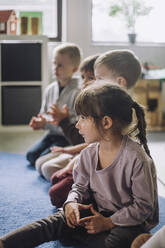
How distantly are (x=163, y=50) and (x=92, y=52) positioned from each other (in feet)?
2.28

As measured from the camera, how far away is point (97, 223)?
3.15ft

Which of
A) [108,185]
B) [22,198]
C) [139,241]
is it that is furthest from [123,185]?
[22,198]

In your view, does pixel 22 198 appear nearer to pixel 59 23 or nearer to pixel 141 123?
pixel 141 123

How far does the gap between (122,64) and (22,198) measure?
694 mm

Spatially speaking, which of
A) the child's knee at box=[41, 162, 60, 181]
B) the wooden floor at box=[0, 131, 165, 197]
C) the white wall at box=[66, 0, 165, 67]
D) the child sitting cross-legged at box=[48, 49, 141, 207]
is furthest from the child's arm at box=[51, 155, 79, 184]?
the white wall at box=[66, 0, 165, 67]

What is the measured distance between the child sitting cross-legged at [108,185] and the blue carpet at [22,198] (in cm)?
15

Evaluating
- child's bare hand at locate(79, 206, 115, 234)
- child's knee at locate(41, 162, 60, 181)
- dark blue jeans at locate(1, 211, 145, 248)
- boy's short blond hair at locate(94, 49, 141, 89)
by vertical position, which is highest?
boy's short blond hair at locate(94, 49, 141, 89)

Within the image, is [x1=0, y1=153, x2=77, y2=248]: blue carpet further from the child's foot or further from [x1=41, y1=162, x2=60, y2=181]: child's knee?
the child's foot

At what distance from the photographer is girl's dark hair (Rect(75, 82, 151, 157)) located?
3.18ft

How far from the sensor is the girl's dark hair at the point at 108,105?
97cm

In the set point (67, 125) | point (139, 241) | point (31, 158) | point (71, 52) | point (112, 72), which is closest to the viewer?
point (139, 241)

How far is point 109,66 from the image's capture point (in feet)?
4.40

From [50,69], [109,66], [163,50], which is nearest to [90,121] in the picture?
[109,66]

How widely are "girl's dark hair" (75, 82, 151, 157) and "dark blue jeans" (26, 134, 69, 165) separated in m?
1.01
